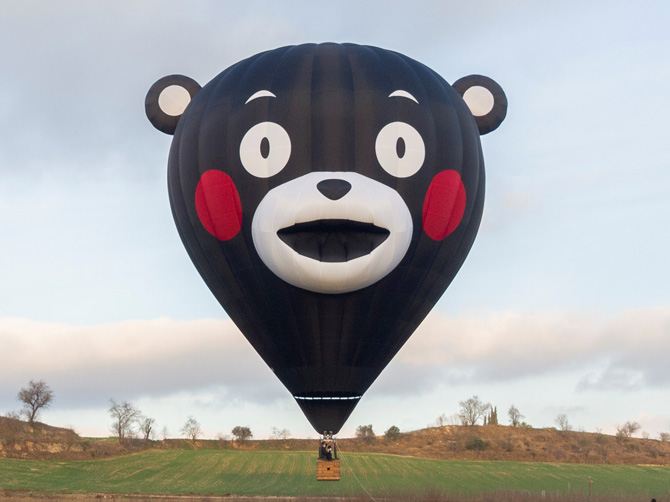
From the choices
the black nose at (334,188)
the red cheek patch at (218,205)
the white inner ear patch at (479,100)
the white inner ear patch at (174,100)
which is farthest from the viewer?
the white inner ear patch at (479,100)

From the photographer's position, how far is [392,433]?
1966 inches

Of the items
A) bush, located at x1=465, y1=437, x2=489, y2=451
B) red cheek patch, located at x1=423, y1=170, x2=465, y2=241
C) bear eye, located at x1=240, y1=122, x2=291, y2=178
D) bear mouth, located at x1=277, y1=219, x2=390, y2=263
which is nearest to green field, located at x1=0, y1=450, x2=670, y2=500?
bush, located at x1=465, y1=437, x2=489, y2=451

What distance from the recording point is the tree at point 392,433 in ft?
162

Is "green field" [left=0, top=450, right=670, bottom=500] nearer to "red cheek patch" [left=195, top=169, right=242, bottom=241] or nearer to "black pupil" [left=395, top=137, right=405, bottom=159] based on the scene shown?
"red cheek patch" [left=195, top=169, right=242, bottom=241]

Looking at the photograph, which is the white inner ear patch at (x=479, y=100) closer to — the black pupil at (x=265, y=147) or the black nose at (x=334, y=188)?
the black nose at (x=334, y=188)

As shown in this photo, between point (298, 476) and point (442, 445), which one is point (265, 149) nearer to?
point (298, 476)

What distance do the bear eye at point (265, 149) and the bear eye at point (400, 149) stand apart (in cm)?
127

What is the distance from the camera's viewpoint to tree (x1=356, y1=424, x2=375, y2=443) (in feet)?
161

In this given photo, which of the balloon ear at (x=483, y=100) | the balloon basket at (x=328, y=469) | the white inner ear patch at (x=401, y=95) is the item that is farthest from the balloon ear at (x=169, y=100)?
the balloon basket at (x=328, y=469)

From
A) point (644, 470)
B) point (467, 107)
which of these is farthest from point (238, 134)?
point (644, 470)

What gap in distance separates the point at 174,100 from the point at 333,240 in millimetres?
4284

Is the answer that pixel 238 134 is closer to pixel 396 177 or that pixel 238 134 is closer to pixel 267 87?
pixel 267 87

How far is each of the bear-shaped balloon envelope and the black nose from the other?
0.02m

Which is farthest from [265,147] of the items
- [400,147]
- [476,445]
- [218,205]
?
[476,445]
